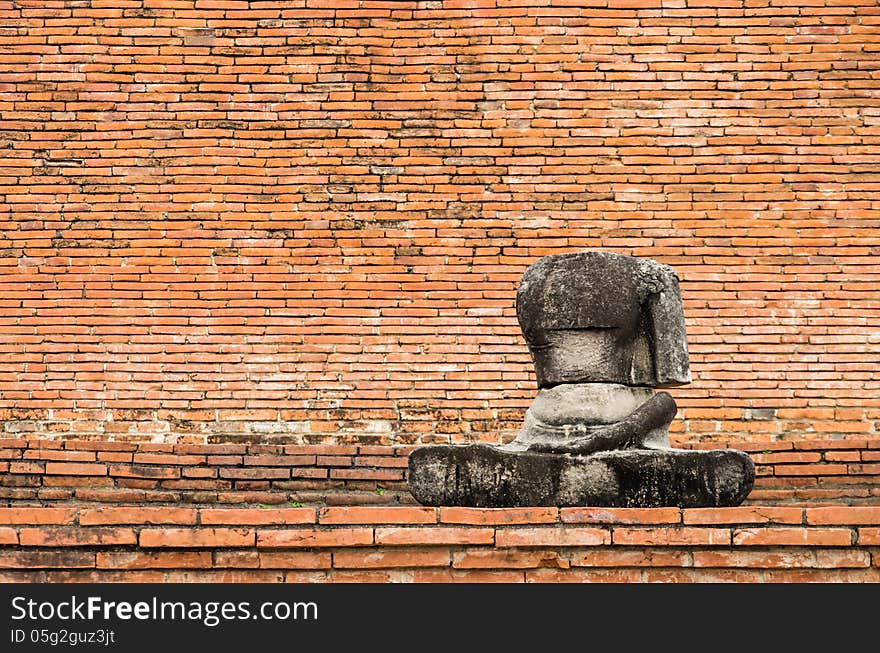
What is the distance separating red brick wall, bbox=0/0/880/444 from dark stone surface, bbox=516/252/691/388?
2.80 meters

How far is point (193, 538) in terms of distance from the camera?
15.5 feet

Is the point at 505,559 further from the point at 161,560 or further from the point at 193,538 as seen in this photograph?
the point at 161,560

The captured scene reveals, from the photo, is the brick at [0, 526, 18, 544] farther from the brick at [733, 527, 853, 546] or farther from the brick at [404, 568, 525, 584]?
the brick at [733, 527, 853, 546]

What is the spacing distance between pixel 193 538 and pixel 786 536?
234 centimetres

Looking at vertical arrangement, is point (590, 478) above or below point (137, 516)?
above

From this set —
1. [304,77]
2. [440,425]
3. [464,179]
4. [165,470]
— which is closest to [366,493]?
[440,425]

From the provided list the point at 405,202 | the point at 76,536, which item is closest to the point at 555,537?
the point at 76,536

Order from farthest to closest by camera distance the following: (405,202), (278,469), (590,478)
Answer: (405,202) → (278,469) → (590,478)

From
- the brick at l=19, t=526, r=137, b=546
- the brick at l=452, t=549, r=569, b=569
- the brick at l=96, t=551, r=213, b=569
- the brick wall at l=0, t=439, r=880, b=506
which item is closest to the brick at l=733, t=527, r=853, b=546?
the brick at l=452, t=549, r=569, b=569

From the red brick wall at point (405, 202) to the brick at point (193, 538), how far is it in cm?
383

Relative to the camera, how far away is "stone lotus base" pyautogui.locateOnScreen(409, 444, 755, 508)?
5297mm

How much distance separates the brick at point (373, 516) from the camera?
4.77m

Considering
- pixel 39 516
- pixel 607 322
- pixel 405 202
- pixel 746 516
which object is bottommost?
pixel 746 516

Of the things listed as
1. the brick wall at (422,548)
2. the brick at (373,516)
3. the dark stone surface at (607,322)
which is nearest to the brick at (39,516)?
the brick wall at (422,548)
